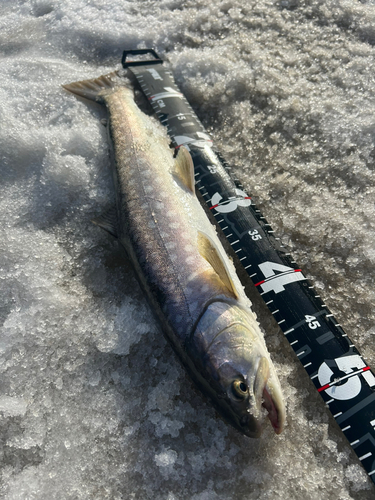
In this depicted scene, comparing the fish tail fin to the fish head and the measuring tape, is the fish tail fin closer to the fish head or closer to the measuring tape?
the measuring tape

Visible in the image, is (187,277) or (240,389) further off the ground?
(187,277)

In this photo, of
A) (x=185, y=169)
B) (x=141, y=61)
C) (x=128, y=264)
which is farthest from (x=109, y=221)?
(x=141, y=61)

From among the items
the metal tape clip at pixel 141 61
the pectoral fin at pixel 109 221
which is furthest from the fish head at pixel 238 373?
the metal tape clip at pixel 141 61

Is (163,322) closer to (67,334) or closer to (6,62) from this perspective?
(67,334)

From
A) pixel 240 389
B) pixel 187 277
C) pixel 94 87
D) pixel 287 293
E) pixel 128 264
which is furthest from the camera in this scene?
pixel 94 87

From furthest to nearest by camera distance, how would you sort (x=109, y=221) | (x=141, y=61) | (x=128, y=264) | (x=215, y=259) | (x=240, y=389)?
1. (x=141, y=61)
2. (x=128, y=264)
3. (x=109, y=221)
4. (x=215, y=259)
5. (x=240, y=389)

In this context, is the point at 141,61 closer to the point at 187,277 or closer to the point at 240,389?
the point at 187,277

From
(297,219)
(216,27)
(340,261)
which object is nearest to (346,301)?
(340,261)
